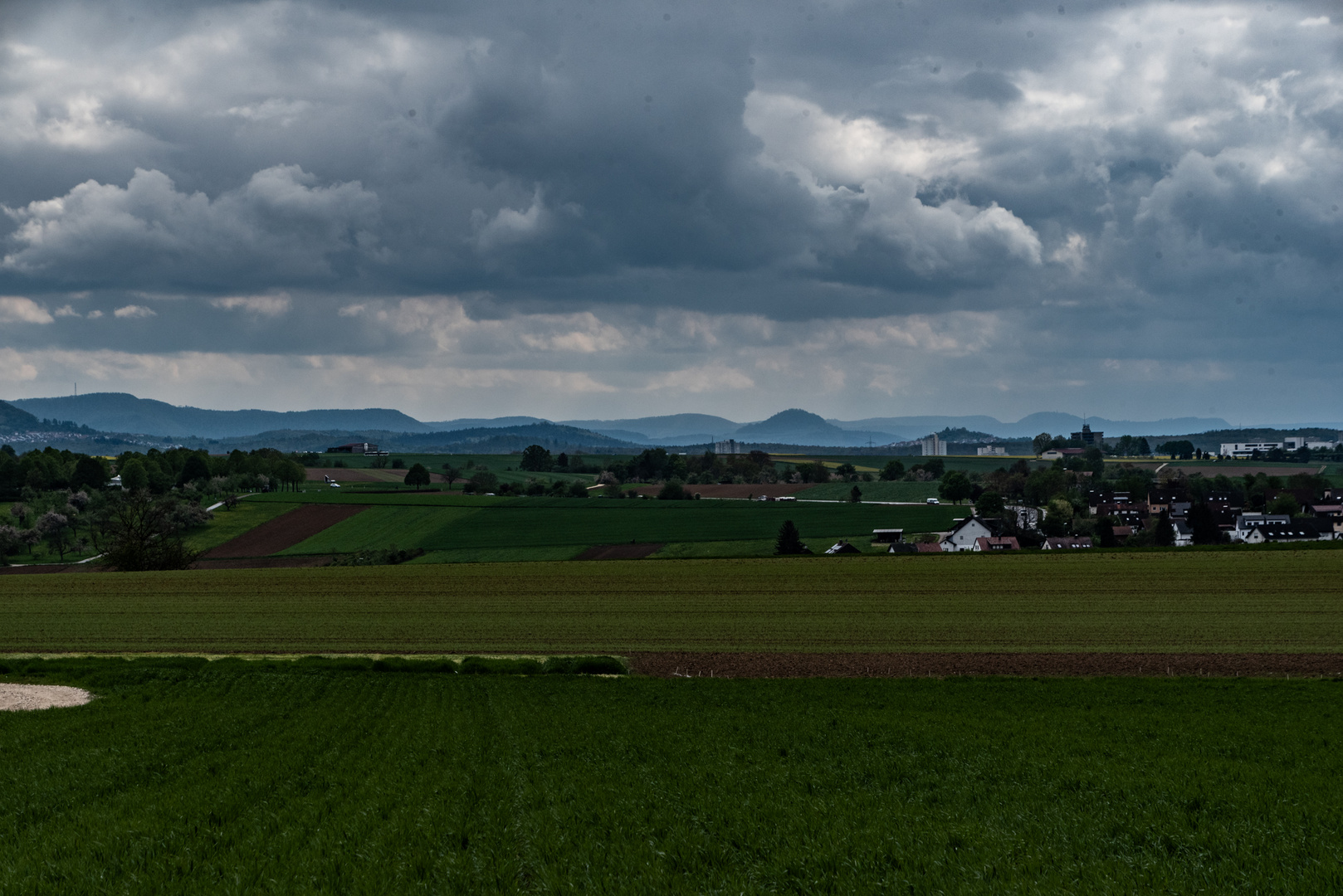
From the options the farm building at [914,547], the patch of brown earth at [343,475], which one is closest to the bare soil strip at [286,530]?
the patch of brown earth at [343,475]

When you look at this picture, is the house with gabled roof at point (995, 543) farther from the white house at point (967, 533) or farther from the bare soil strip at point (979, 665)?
the bare soil strip at point (979, 665)

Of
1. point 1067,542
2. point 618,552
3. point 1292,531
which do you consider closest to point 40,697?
point 618,552

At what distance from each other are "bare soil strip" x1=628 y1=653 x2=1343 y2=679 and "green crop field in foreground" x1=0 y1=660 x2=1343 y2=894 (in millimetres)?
10598

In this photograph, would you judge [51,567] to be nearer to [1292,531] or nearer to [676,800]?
[676,800]

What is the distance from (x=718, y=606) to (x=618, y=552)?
3736 cm

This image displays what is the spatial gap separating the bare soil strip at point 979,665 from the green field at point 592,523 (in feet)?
181

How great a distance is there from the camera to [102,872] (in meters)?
9.05

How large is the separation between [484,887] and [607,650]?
31797 mm

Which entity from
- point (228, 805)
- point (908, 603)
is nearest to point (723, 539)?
point (908, 603)

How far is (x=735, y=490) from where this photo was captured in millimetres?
145250

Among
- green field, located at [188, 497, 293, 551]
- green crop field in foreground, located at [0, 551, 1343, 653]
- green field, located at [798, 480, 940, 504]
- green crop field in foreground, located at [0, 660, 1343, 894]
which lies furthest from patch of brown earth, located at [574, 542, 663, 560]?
green crop field in foreground, located at [0, 660, 1343, 894]

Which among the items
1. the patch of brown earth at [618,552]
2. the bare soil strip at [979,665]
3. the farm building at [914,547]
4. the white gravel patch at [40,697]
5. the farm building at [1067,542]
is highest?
the white gravel patch at [40,697]

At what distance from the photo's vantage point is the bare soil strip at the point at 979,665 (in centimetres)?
3331

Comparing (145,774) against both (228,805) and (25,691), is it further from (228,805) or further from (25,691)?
(25,691)
